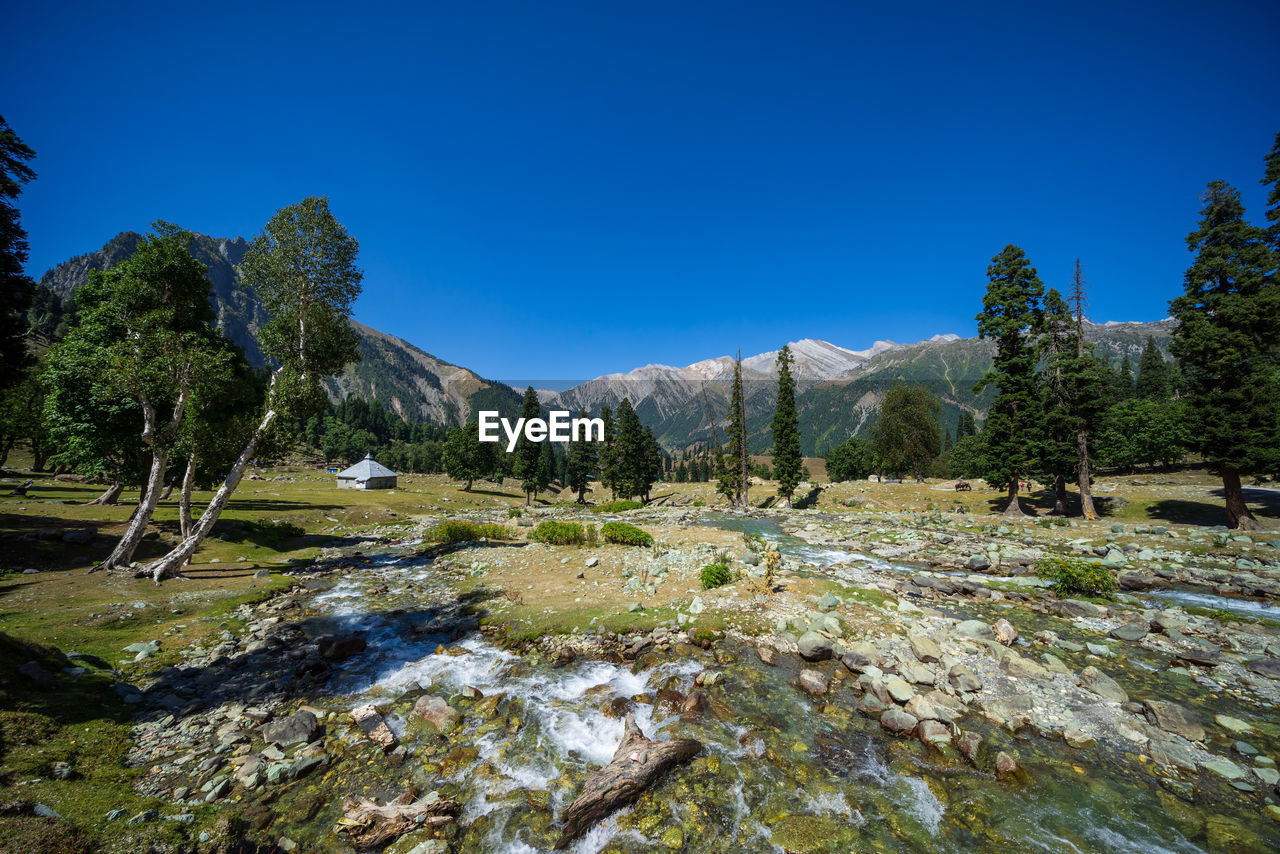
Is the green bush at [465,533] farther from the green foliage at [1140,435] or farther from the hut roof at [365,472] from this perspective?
the green foliage at [1140,435]

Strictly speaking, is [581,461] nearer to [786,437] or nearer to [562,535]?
[786,437]

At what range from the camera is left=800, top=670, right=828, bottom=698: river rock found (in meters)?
11.0

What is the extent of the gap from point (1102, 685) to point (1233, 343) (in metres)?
29.4

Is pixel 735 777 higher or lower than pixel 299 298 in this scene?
lower

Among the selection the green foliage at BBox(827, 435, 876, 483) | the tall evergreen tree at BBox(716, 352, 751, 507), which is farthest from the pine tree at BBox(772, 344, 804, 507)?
the green foliage at BBox(827, 435, 876, 483)

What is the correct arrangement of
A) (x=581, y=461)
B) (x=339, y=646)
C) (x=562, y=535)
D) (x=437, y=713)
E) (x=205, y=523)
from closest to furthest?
1. (x=437, y=713)
2. (x=339, y=646)
3. (x=205, y=523)
4. (x=562, y=535)
5. (x=581, y=461)

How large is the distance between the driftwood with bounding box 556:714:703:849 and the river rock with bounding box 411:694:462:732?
12.3 ft

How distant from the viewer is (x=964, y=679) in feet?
36.2

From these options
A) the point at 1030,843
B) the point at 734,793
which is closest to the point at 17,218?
the point at 734,793

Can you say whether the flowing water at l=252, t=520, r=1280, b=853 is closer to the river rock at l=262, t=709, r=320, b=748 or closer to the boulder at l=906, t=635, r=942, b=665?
the river rock at l=262, t=709, r=320, b=748

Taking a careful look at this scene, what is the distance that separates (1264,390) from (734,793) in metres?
38.4

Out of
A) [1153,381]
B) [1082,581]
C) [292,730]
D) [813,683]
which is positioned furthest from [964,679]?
[1153,381]

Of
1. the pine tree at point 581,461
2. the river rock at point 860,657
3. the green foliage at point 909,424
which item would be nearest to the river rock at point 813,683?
the river rock at point 860,657

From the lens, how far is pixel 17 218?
752 inches
